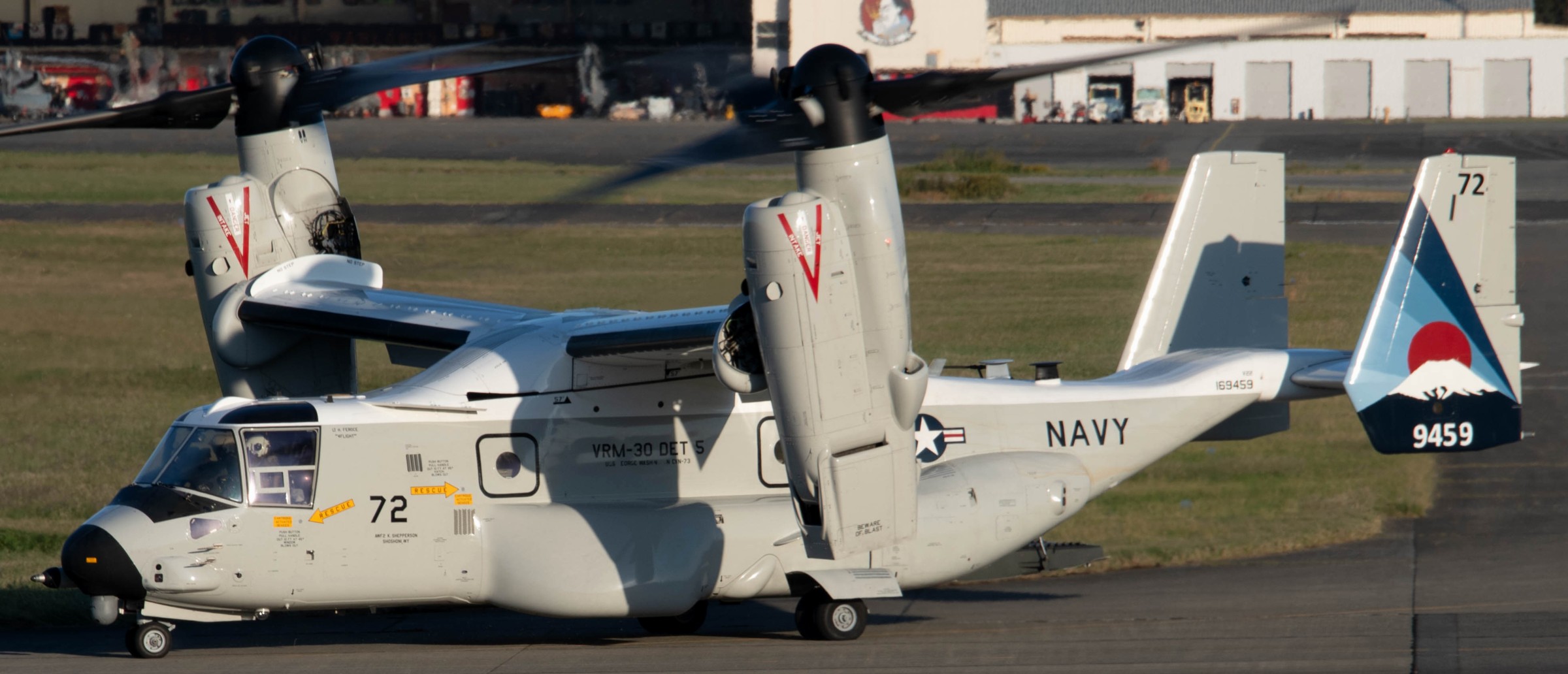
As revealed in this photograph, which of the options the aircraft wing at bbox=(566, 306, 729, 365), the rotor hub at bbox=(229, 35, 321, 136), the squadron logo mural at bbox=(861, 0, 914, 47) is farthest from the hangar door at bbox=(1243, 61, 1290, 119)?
the aircraft wing at bbox=(566, 306, 729, 365)

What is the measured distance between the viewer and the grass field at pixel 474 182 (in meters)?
49.8

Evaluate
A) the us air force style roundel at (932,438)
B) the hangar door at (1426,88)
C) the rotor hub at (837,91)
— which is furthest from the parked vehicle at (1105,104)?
the rotor hub at (837,91)

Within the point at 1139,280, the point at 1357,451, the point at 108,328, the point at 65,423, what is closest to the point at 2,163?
the point at 108,328

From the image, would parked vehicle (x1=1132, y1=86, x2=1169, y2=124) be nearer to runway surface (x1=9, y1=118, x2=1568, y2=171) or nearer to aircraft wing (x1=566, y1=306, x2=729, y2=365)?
runway surface (x1=9, y1=118, x2=1568, y2=171)

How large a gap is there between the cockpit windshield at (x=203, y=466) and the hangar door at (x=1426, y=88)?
89521 mm

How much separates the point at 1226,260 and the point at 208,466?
10764 mm

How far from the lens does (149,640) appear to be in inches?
525

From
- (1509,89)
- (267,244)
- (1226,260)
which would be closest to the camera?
(267,244)

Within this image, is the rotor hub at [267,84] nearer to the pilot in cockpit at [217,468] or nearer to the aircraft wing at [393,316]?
the aircraft wing at [393,316]

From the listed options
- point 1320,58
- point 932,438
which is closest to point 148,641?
point 932,438

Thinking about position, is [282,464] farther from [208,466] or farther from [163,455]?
[163,455]

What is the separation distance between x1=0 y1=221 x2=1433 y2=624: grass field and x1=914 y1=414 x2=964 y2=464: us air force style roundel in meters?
2.31

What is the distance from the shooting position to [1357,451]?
884 inches

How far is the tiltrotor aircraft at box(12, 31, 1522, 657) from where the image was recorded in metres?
12.0
